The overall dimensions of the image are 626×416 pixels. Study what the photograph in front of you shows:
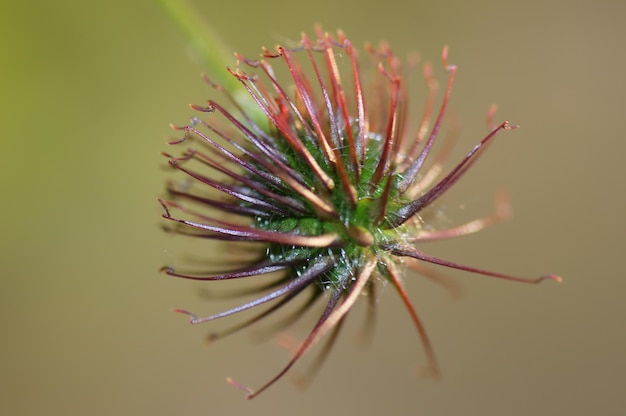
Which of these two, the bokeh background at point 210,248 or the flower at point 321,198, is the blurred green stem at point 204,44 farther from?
the bokeh background at point 210,248

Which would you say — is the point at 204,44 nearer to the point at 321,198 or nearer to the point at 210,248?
the point at 321,198

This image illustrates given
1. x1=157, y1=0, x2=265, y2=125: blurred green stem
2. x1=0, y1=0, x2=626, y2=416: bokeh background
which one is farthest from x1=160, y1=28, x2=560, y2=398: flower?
x1=0, y1=0, x2=626, y2=416: bokeh background

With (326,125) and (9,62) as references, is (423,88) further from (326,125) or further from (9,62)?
(326,125)

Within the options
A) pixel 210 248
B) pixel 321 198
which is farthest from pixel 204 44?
pixel 210 248

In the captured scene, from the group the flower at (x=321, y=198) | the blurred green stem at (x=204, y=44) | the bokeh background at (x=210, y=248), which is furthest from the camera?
the bokeh background at (x=210, y=248)

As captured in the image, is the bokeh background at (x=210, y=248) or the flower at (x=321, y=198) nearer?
the flower at (x=321, y=198)

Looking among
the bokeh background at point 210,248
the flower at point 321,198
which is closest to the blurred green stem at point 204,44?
the flower at point 321,198

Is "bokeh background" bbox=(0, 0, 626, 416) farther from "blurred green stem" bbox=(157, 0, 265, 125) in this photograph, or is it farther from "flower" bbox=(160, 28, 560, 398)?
"flower" bbox=(160, 28, 560, 398)

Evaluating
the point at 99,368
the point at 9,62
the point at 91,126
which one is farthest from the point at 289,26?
the point at 99,368

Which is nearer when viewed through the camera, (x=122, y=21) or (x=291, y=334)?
(x=291, y=334)
